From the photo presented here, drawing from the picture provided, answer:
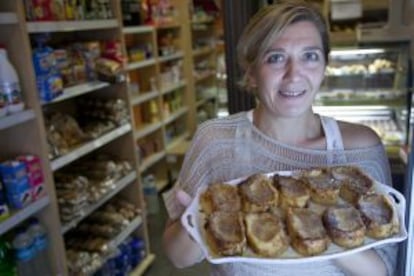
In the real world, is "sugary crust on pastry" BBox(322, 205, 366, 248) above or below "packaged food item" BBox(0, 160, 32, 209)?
above

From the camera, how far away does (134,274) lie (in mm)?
2557

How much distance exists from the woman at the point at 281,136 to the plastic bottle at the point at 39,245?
0.99m

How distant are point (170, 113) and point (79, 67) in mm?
1924

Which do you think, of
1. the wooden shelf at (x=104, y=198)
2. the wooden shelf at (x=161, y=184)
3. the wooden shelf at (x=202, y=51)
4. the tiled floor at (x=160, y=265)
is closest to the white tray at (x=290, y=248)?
the wooden shelf at (x=104, y=198)

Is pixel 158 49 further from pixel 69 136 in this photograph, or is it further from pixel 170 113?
pixel 69 136

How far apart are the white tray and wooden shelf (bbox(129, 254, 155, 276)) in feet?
6.31

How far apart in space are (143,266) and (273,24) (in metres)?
2.09

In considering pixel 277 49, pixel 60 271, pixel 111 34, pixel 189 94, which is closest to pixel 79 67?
pixel 111 34

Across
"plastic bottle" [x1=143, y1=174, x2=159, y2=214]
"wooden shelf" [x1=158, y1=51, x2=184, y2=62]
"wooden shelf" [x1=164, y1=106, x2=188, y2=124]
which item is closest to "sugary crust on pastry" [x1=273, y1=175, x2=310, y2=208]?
"plastic bottle" [x1=143, y1=174, x2=159, y2=214]

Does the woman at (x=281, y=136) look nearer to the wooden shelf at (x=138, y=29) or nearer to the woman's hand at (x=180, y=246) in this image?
the woman's hand at (x=180, y=246)

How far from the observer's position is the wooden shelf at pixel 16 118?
4.91 ft

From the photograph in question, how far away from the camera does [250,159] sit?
1019mm

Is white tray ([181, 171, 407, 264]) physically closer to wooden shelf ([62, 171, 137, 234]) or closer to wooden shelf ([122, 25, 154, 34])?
wooden shelf ([62, 171, 137, 234])

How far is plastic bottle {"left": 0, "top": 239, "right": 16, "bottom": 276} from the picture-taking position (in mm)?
1668
